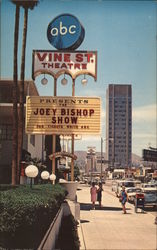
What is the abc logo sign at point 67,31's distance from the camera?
18.9m

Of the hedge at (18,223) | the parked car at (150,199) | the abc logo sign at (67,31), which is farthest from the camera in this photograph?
the parked car at (150,199)

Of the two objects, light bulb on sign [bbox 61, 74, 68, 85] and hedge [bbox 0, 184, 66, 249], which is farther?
light bulb on sign [bbox 61, 74, 68, 85]

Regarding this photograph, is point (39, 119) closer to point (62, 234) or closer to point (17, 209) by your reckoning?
point (62, 234)

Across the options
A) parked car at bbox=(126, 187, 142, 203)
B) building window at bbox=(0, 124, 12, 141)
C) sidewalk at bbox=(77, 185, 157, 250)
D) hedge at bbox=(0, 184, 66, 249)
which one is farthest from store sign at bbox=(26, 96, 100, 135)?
building window at bbox=(0, 124, 12, 141)

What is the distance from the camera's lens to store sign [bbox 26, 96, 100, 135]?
1795 cm

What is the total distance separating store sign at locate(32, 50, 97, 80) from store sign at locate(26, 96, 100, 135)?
1.51m

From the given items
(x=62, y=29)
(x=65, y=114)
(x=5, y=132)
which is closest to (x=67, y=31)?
(x=62, y=29)

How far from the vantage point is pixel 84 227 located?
54.2 ft

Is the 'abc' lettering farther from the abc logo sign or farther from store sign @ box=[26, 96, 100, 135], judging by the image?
store sign @ box=[26, 96, 100, 135]

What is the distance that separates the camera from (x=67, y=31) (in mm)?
19609

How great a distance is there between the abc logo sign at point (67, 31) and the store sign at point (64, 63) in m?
0.60

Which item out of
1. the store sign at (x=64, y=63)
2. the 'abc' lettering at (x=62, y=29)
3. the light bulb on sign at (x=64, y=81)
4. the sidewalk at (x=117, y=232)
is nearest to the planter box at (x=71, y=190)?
the sidewalk at (x=117, y=232)

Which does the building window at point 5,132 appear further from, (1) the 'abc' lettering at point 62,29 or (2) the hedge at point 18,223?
(2) the hedge at point 18,223

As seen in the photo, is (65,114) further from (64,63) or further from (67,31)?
(67,31)
